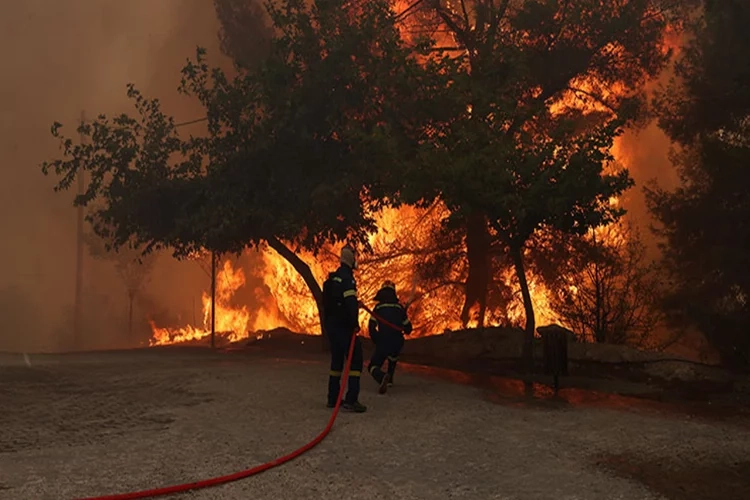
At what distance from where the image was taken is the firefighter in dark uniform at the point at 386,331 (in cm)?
988

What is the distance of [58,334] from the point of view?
1638 inches

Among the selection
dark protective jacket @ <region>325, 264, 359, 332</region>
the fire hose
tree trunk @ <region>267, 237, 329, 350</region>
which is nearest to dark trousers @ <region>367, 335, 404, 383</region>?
dark protective jacket @ <region>325, 264, 359, 332</region>

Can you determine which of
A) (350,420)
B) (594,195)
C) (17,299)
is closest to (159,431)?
(350,420)

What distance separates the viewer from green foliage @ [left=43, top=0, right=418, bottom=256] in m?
16.7

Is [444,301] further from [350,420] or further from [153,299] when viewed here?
[153,299]

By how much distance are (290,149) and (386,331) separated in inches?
341

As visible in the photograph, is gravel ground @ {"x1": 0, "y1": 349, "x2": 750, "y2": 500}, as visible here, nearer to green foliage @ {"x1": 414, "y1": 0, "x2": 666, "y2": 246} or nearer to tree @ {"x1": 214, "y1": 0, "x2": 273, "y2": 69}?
green foliage @ {"x1": 414, "y1": 0, "x2": 666, "y2": 246}

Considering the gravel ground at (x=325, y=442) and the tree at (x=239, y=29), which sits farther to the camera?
the tree at (x=239, y=29)

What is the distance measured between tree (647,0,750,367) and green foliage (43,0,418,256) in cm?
691

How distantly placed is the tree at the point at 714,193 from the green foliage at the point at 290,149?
6.91 meters

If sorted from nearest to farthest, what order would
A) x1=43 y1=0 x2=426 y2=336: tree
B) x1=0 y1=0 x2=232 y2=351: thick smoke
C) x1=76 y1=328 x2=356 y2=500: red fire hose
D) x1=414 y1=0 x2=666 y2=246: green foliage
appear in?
x1=76 y1=328 x2=356 y2=500: red fire hose, x1=414 y1=0 x2=666 y2=246: green foliage, x1=43 y1=0 x2=426 y2=336: tree, x1=0 y1=0 x2=232 y2=351: thick smoke

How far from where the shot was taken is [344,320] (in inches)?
329

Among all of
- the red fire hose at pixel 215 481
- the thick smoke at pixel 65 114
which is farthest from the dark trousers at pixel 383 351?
the thick smoke at pixel 65 114

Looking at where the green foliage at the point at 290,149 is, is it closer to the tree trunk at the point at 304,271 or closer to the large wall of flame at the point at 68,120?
the tree trunk at the point at 304,271
